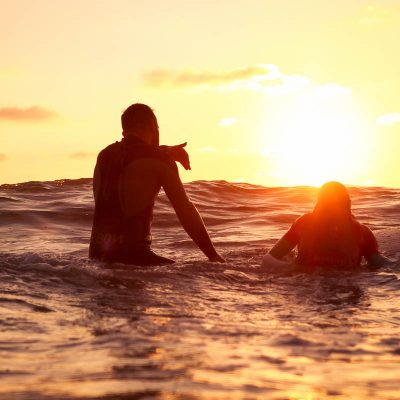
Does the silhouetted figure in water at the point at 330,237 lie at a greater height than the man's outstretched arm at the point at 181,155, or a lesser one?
lesser

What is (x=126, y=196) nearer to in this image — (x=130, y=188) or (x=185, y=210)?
(x=130, y=188)

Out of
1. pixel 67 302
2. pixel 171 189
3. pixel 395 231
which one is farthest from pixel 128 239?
pixel 395 231

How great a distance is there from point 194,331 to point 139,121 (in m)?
3.34

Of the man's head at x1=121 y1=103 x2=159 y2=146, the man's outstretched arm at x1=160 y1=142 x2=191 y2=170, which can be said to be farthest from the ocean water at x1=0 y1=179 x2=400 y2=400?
the man's head at x1=121 y1=103 x2=159 y2=146

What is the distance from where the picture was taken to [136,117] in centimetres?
753

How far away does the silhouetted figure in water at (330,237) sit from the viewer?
8141 mm

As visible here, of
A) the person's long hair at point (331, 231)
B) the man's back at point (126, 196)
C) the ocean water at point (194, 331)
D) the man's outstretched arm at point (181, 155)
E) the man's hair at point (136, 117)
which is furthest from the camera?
the person's long hair at point (331, 231)

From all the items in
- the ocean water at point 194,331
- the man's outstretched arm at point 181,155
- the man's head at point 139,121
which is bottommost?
the ocean water at point 194,331

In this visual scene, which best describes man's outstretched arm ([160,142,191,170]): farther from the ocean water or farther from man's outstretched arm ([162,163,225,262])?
the ocean water

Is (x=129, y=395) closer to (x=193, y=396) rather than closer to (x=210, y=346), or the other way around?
(x=193, y=396)

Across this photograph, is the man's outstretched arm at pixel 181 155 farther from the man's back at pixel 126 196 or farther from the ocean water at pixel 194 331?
the ocean water at pixel 194 331

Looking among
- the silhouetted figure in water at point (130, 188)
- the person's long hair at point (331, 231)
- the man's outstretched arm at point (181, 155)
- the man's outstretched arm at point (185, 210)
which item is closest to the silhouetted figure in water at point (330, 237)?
the person's long hair at point (331, 231)

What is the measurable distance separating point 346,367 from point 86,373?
1.43 meters

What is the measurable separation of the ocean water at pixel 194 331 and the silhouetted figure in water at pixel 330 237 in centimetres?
28
